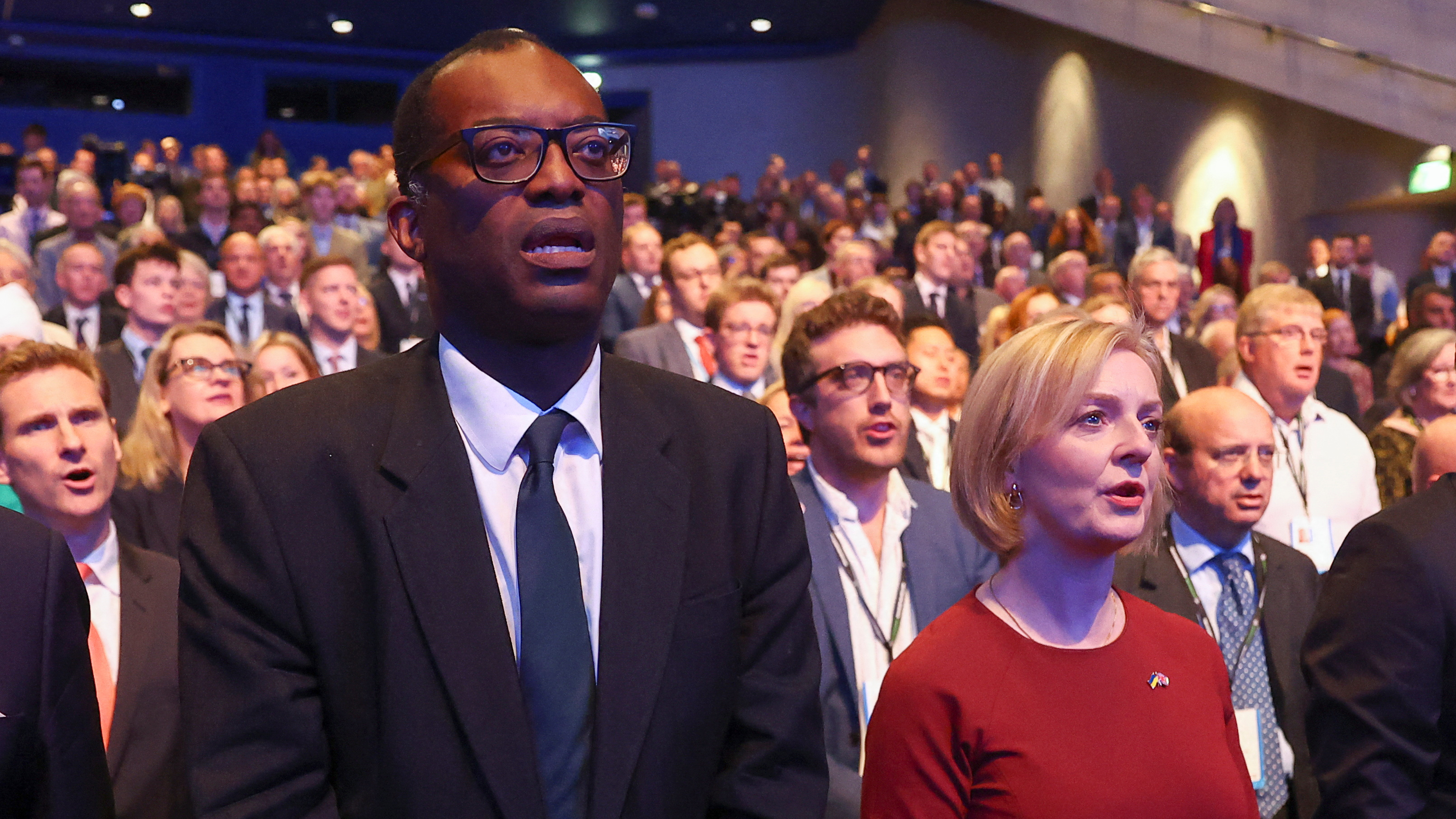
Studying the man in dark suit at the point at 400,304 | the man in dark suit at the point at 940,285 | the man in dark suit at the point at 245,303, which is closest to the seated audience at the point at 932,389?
the man in dark suit at the point at 940,285

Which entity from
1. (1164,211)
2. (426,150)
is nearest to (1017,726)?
(426,150)

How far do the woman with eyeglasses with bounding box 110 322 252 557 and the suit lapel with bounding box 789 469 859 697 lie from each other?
1.68m

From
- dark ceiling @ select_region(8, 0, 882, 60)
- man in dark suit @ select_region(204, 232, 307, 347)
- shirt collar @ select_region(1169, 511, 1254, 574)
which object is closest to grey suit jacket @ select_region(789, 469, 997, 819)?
shirt collar @ select_region(1169, 511, 1254, 574)

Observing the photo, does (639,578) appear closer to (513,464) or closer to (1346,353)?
(513,464)

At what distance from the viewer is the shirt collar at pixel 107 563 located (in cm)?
248

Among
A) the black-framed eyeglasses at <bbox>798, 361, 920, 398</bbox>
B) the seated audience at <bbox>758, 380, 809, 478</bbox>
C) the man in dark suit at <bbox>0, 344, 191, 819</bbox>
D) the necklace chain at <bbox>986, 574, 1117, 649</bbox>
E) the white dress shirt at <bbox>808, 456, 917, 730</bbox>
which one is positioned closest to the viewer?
the necklace chain at <bbox>986, 574, 1117, 649</bbox>

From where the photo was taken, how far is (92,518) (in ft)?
8.38

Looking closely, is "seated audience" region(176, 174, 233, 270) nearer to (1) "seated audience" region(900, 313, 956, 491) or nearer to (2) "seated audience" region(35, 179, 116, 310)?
(2) "seated audience" region(35, 179, 116, 310)

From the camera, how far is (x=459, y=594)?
1.22m

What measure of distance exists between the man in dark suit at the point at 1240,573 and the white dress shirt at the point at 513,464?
6.12 feet

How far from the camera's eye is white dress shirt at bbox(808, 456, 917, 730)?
2729 millimetres

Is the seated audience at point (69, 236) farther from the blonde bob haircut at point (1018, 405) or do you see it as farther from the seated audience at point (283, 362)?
the blonde bob haircut at point (1018, 405)

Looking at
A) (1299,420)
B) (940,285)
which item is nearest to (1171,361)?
(1299,420)

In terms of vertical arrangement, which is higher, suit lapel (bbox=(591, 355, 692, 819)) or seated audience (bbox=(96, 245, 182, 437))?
seated audience (bbox=(96, 245, 182, 437))
